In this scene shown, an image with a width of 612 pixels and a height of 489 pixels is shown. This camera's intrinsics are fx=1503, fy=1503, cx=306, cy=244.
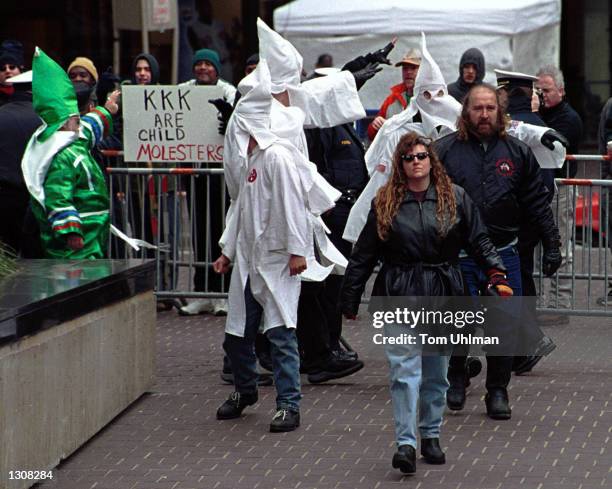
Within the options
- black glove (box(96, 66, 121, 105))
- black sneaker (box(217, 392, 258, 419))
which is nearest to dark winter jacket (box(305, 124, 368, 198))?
black sneaker (box(217, 392, 258, 419))

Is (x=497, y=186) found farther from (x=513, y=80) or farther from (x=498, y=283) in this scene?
(x=513, y=80)

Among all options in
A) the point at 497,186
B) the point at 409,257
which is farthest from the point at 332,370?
the point at 409,257

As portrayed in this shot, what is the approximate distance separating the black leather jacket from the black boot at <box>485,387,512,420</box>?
3.93 ft

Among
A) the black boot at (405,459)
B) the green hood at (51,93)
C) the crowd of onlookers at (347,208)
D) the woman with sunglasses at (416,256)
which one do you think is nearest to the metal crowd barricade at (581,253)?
the crowd of onlookers at (347,208)

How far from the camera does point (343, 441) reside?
7848 mm

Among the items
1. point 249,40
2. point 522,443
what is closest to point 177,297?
point 522,443

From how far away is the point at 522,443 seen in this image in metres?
7.75

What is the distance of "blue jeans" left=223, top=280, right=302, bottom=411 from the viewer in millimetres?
8125

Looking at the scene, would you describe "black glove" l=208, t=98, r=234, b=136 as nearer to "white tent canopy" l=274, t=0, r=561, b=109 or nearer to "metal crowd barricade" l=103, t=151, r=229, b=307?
"metal crowd barricade" l=103, t=151, r=229, b=307

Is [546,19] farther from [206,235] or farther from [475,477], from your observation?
[475,477]

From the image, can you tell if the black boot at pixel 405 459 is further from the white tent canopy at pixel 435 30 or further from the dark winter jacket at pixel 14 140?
the white tent canopy at pixel 435 30

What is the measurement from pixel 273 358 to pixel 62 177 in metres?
1.73

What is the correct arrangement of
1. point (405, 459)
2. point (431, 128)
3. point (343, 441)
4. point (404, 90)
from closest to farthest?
point (405, 459)
point (343, 441)
point (431, 128)
point (404, 90)

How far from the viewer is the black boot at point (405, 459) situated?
23.0 ft
